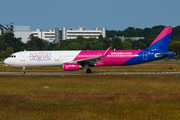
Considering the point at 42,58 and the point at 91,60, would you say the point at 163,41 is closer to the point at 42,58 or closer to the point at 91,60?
the point at 91,60

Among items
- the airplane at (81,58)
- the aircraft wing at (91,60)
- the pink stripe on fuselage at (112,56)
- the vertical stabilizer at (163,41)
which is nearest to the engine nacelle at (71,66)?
the aircraft wing at (91,60)

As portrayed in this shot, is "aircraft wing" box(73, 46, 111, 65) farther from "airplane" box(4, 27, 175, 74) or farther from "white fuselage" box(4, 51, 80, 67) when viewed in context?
"white fuselage" box(4, 51, 80, 67)

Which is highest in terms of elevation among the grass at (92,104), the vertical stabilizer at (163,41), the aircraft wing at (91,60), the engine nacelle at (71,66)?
the vertical stabilizer at (163,41)

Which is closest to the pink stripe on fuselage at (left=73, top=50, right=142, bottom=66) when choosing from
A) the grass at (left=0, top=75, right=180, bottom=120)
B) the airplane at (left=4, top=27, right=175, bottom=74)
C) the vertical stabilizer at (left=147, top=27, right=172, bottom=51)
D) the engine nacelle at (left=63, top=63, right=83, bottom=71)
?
the airplane at (left=4, top=27, right=175, bottom=74)

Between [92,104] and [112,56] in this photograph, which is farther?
[112,56]

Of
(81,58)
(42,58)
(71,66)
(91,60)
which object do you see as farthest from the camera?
(42,58)

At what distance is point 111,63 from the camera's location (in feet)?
143

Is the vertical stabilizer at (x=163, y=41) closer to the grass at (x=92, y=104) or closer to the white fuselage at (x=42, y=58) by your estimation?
the white fuselage at (x=42, y=58)

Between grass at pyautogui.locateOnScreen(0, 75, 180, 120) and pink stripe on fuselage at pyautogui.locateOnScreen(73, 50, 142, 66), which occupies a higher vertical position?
pink stripe on fuselage at pyautogui.locateOnScreen(73, 50, 142, 66)

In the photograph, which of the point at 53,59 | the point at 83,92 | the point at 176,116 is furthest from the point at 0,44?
the point at 176,116

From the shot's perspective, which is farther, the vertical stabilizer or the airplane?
the vertical stabilizer

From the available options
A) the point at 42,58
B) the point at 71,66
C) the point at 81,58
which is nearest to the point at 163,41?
the point at 81,58

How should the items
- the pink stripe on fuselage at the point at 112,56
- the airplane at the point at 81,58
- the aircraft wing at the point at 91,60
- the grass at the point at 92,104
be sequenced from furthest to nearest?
the pink stripe on fuselage at the point at 112,56, the airplane at the point at 81,58, the aircraft wing at the point at 91,60, the grass at the point at 92,104

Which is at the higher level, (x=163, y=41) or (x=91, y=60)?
(x=163, y=41)
